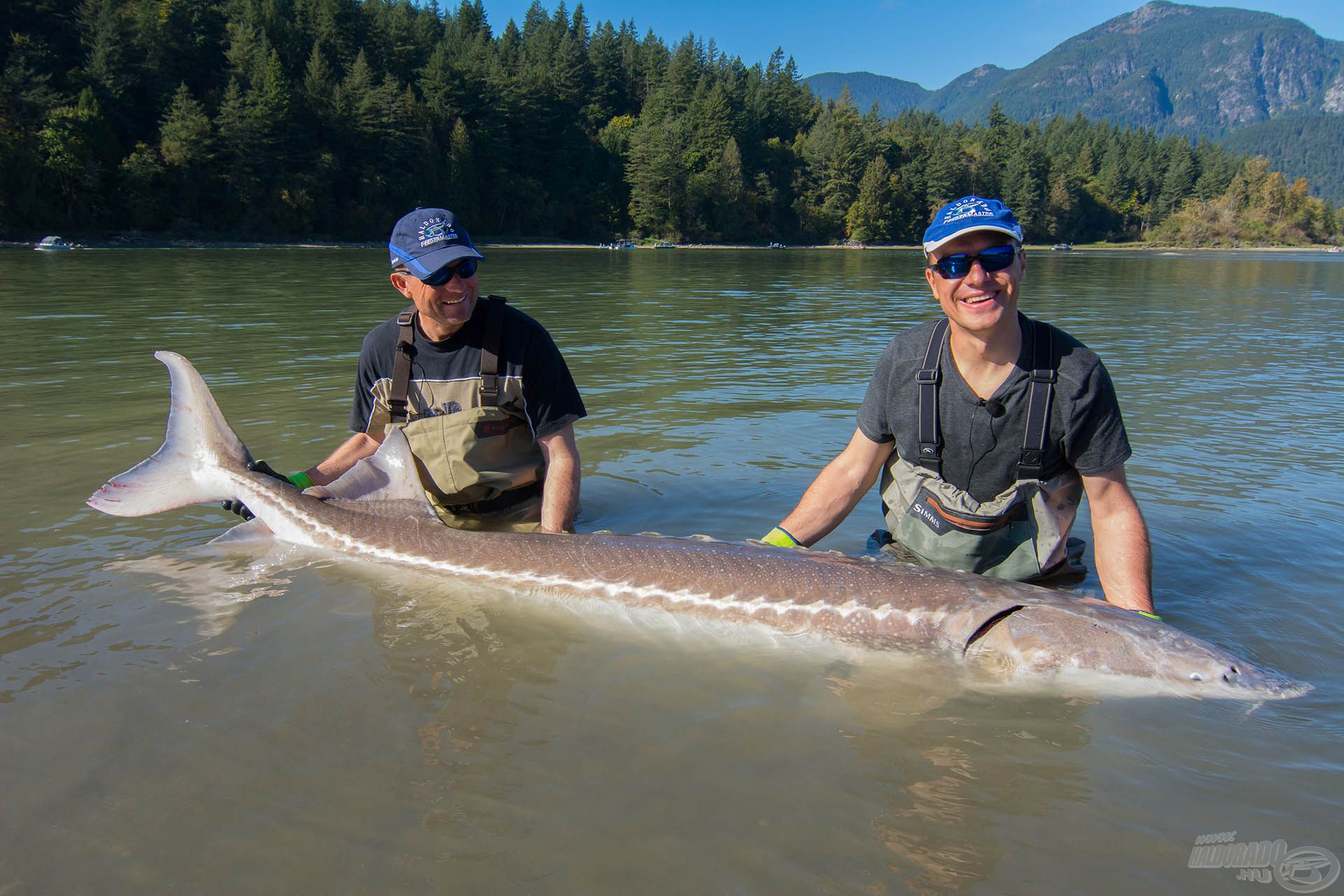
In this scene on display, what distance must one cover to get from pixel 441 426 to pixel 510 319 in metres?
0.71

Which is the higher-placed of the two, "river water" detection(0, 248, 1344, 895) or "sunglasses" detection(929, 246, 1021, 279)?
"sunglasses" detection(929, 246, 1021, 279)

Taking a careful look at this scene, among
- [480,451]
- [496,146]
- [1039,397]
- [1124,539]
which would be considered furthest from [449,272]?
[496,146]

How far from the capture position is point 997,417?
3770 mm

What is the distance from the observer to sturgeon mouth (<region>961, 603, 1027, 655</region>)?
3508mm

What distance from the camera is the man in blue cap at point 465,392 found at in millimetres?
4641

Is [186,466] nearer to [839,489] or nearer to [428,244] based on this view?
[428,244]

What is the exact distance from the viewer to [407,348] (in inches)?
187

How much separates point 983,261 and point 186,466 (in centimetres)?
421

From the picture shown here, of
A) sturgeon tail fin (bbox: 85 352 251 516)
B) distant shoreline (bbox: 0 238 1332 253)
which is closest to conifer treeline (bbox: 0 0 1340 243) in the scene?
distant shoreline (bbox: 0 238 1332 253)

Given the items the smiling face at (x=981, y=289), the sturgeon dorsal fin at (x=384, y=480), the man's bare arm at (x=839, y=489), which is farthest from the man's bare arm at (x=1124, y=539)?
the sturgeon dorsal fin at (x=384, y=480)

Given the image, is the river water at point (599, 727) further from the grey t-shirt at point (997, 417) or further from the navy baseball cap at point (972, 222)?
the navy baseball cap at point (972, 222)

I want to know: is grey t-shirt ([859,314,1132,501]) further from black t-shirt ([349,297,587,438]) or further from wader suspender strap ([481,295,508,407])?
wader suspender strap ([481,295,508,407])

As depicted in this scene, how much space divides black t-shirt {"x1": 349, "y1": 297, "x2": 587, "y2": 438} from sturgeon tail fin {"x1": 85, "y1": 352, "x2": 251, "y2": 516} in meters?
0.87

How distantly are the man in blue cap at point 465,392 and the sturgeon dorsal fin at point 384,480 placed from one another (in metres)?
0.13
